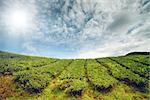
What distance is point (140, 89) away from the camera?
38906 mm

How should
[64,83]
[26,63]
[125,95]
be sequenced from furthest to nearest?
[26,63], [64,83], [125,95]

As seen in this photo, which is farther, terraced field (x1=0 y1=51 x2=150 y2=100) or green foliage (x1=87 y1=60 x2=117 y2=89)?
green foliage (x1=87 y1=60 x2=117 y2=89)

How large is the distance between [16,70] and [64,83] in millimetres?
13962

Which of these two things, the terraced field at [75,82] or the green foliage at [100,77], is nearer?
the terraced field at [75,82]

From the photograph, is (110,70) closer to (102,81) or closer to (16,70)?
(102,81)

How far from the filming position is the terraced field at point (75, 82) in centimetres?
3622

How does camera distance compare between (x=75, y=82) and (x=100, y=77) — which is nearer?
(x=75, y=82)

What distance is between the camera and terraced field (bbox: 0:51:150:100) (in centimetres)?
3622

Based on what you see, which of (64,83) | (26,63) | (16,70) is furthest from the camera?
(26,63)

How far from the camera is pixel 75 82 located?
38.9 metres

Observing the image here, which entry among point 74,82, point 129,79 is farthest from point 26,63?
point 129,79

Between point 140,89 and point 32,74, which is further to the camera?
point 32,74

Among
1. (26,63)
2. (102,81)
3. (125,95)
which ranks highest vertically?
(26,63)

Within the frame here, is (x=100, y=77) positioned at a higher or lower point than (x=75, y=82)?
higher
